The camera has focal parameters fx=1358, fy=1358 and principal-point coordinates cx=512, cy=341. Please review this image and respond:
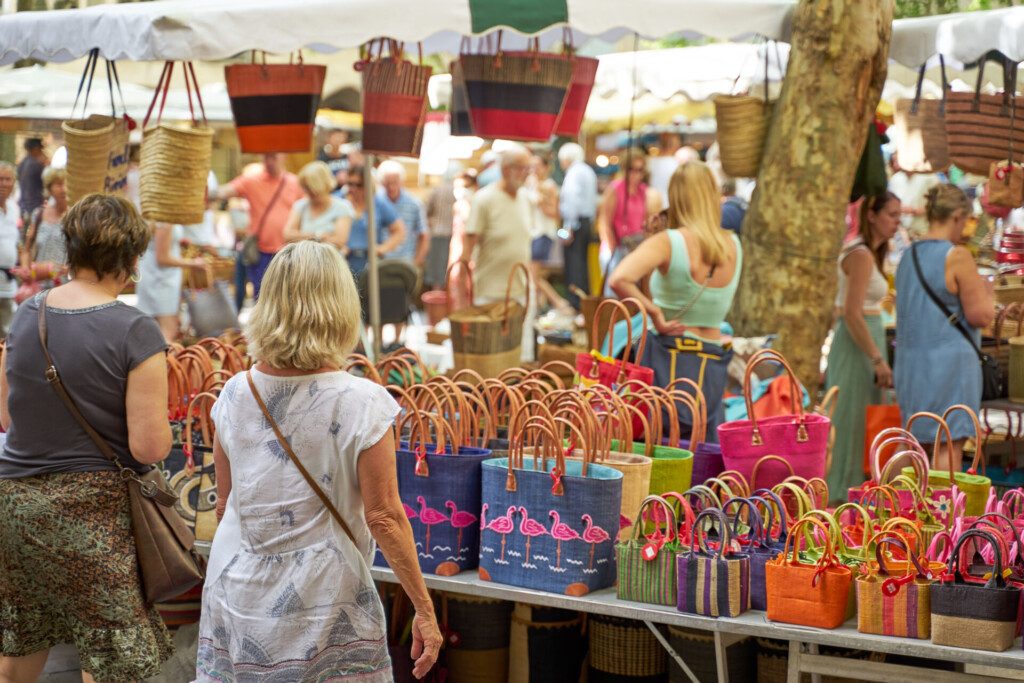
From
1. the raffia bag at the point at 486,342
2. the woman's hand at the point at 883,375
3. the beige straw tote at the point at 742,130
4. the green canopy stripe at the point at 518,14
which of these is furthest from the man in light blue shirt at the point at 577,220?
the green canopy stripe at the point at 518,14

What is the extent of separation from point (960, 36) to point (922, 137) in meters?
1.49

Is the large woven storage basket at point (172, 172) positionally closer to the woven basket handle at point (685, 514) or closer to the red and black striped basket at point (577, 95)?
the red and black striped basket at point (577, 95)

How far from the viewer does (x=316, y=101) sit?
6.38 meters

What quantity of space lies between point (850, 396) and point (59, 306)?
4.51 m

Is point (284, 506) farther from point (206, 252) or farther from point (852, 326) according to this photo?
point (206, 252)

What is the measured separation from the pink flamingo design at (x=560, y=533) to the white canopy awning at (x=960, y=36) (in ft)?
9.37

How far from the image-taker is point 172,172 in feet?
18.1

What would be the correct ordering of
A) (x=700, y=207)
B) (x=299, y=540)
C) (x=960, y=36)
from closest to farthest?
1. (x=299, y=540)
2. (x=700, y=207)
3. (x=960, y=36)

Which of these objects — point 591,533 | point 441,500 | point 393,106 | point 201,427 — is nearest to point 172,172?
point 393,106

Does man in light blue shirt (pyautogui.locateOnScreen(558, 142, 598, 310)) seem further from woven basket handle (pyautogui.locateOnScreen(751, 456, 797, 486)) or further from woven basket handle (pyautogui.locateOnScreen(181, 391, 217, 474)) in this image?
woven basket handle (pyautogui.locateOnScreen(751, 456, 797, 486))

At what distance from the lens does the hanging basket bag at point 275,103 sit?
6.24m

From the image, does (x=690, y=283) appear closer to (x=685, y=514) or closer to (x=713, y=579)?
(x=685, y=514)

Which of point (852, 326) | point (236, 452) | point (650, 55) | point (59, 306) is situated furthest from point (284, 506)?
point (650, 55)

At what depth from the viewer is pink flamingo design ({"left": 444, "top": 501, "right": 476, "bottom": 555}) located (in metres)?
3.93
